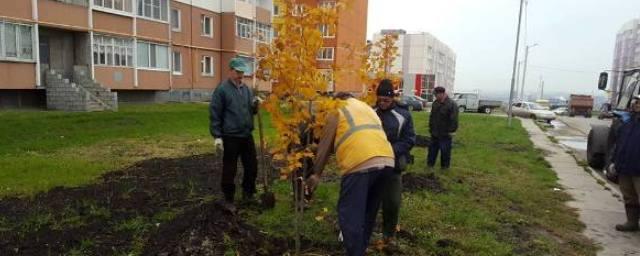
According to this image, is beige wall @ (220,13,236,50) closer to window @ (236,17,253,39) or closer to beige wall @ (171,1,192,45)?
window @ (236,17,253,39)

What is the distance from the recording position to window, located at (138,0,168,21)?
25.1 m

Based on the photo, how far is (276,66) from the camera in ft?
12.4

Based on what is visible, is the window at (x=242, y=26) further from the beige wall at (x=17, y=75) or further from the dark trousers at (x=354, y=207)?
the dark trousers at (x=354, y=207)

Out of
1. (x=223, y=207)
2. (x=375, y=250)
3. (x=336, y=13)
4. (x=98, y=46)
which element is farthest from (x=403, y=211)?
(x=98, y=46)

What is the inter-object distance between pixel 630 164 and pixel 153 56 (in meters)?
24.4

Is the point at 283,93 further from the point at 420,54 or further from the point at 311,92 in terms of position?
the point at 420,54

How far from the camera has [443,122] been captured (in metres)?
9.09

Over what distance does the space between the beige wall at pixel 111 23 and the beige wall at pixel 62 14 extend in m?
0.68

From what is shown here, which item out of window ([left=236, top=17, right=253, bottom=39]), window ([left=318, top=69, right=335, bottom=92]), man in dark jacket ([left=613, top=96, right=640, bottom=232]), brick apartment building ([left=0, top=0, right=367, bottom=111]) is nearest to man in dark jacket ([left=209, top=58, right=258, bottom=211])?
window ([left=318, top=69, right=335, bottom=92])

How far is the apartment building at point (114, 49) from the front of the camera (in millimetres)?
18500

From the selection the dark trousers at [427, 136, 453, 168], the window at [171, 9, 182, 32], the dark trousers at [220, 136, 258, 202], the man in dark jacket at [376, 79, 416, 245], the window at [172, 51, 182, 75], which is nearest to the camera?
the man in dark jacket at [376, 79, 416, 245]

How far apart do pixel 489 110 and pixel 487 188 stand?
1445 inches

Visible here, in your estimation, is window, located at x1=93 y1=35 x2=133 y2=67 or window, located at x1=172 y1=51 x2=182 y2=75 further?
window, located at x1=172 y1=51 x2=182 y2=75

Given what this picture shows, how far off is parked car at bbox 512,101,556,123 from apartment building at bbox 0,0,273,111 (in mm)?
21259
